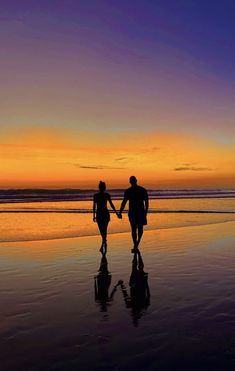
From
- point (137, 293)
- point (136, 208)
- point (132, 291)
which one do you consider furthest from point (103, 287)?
point (136, 208)

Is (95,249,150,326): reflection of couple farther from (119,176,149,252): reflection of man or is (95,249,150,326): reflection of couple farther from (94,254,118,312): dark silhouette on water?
(119,176,149,252): reflection of man

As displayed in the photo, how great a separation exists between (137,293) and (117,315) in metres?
1.53

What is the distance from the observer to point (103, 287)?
28.5 feet

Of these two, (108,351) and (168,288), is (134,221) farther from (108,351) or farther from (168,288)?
(108,351)

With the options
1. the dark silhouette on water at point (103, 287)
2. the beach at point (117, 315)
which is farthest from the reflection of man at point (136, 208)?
the dark silhouette on water at point (103, 287)

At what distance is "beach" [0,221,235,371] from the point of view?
490 centimetres

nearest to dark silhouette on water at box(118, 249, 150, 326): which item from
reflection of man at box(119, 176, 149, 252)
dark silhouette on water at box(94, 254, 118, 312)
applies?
dark silhouette on water at box(94, 254, 118, 312)

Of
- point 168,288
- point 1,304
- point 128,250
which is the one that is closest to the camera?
point 1,304

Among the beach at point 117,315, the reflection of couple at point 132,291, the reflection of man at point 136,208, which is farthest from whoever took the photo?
the reflection of man at point 136,208

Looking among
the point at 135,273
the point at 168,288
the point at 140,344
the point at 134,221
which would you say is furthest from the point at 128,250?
the point at 140,344

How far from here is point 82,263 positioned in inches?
457

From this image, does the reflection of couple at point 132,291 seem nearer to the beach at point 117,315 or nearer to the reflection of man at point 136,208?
the beach at point 117,315

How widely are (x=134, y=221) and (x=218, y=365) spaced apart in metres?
9.31

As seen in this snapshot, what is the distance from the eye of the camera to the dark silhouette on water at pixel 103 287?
7.48m
